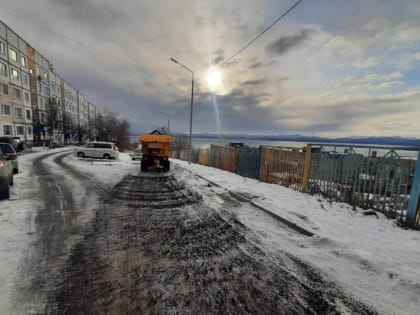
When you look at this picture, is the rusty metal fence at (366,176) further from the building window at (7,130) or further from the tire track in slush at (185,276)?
the building window at (7,130)

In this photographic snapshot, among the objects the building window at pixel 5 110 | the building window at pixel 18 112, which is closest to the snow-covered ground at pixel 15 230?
the building window at pixel 5 110

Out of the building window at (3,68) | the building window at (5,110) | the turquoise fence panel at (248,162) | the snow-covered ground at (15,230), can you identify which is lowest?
the snow-covered ground at (15,230)

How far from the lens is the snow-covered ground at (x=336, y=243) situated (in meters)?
2.44

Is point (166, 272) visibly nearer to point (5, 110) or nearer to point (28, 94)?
point (5, 110)

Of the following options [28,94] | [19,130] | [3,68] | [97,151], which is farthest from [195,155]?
[28,94]

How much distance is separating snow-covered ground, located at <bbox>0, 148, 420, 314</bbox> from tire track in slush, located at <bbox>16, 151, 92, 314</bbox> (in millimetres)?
136

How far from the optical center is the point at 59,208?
515 centimetres

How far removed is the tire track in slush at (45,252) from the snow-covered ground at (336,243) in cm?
14

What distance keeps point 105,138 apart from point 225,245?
61389 mm

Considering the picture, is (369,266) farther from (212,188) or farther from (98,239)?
(212,188)

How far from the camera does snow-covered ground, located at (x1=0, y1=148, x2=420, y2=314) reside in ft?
8.02

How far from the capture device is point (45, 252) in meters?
3.06

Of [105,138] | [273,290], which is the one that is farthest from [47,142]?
[273,290]

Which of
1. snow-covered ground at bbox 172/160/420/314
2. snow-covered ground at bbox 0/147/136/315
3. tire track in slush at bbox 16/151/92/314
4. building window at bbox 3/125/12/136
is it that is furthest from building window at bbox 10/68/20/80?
snow-covered ground at bbox 172/160/420/314
